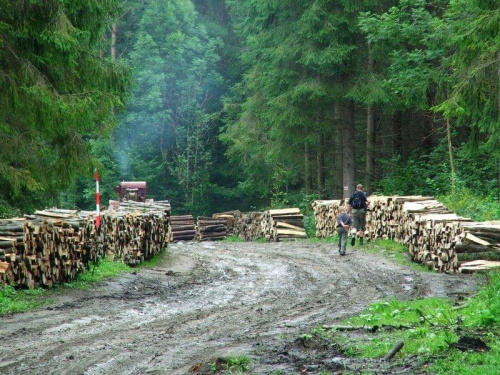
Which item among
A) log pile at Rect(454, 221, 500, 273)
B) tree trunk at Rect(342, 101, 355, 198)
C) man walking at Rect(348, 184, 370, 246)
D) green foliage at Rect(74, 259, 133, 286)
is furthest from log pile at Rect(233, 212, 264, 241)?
log pile at Rect(454, 221, 500, 273)

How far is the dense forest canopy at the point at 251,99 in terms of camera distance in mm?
15484

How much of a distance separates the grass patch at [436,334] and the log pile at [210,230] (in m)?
28.9

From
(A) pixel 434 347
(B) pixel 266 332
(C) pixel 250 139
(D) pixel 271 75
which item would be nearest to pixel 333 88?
(D) pixel 271 75

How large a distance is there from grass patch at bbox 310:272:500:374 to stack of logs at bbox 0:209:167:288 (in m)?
6.68

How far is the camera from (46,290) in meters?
15.0

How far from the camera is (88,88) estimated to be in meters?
16.1

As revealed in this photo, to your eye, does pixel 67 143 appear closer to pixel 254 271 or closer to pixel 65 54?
pixel 65 54

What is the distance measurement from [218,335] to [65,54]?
7200 millimetres

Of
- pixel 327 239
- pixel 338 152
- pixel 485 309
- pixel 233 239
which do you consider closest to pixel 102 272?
pixel 485 309

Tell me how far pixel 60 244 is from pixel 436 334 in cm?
954

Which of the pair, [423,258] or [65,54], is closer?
[65,54]

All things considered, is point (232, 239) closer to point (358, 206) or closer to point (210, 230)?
point (210, 230)

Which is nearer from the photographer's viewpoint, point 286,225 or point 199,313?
point 199,313

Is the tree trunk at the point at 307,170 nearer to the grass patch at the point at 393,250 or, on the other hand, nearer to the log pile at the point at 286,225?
the log pile at the point at 286,225
